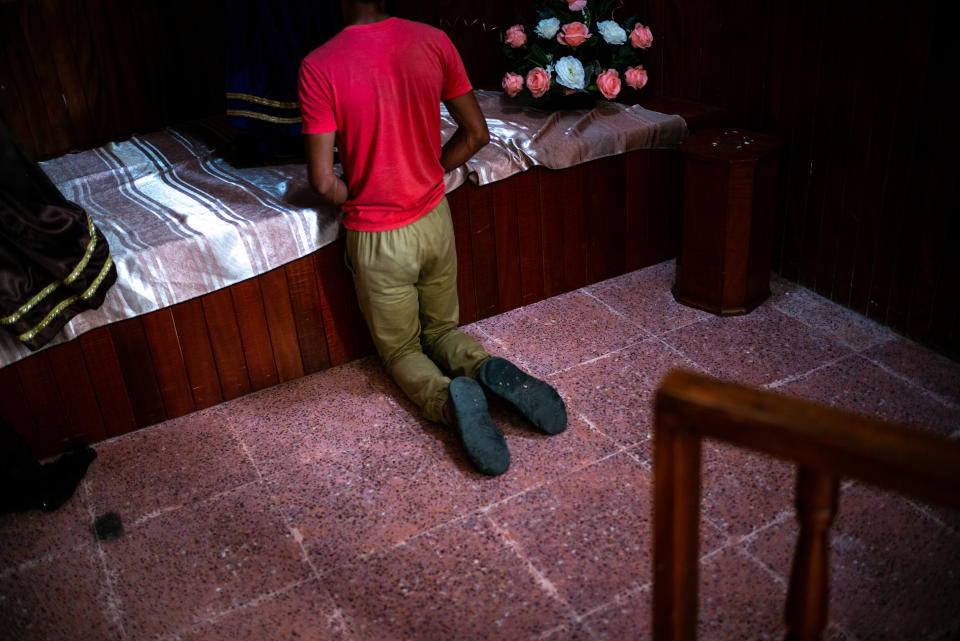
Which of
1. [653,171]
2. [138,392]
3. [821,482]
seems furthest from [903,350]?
[138,392]

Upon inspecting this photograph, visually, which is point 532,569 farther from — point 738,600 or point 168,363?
point 168,363

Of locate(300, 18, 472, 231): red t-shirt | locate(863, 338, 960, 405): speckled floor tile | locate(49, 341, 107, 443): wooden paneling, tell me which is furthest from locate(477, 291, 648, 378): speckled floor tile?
locate(49, 341, 107, 443): wooden paneling

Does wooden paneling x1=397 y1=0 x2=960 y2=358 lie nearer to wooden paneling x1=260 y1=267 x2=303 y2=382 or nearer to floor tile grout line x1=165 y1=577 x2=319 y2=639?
wooden paneling x1=260 y1=267 x2=303 y2=382

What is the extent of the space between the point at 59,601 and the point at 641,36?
2.67m

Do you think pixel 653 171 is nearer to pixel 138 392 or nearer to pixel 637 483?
pixel 637 483

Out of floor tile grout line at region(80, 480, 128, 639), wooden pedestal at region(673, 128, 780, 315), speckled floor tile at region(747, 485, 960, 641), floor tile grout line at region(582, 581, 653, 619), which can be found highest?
wooden pedestal at region(673, 128, 780, 315)

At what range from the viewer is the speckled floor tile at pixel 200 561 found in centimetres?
192

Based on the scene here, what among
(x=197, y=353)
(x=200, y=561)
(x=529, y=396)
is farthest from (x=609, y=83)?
(x=200, y=561)

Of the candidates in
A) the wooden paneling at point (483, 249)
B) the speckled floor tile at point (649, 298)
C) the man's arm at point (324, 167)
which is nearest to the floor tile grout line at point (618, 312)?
the speckled floor tile at point (649, 298)

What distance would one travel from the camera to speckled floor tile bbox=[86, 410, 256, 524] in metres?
2.27

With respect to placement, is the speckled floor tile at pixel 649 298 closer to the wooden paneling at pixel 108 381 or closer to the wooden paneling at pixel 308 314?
the wooden paneling at pixel 308 314

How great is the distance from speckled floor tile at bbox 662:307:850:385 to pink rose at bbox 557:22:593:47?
1171mm

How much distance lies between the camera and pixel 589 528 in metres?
2.05

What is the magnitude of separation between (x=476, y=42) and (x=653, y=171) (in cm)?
111
